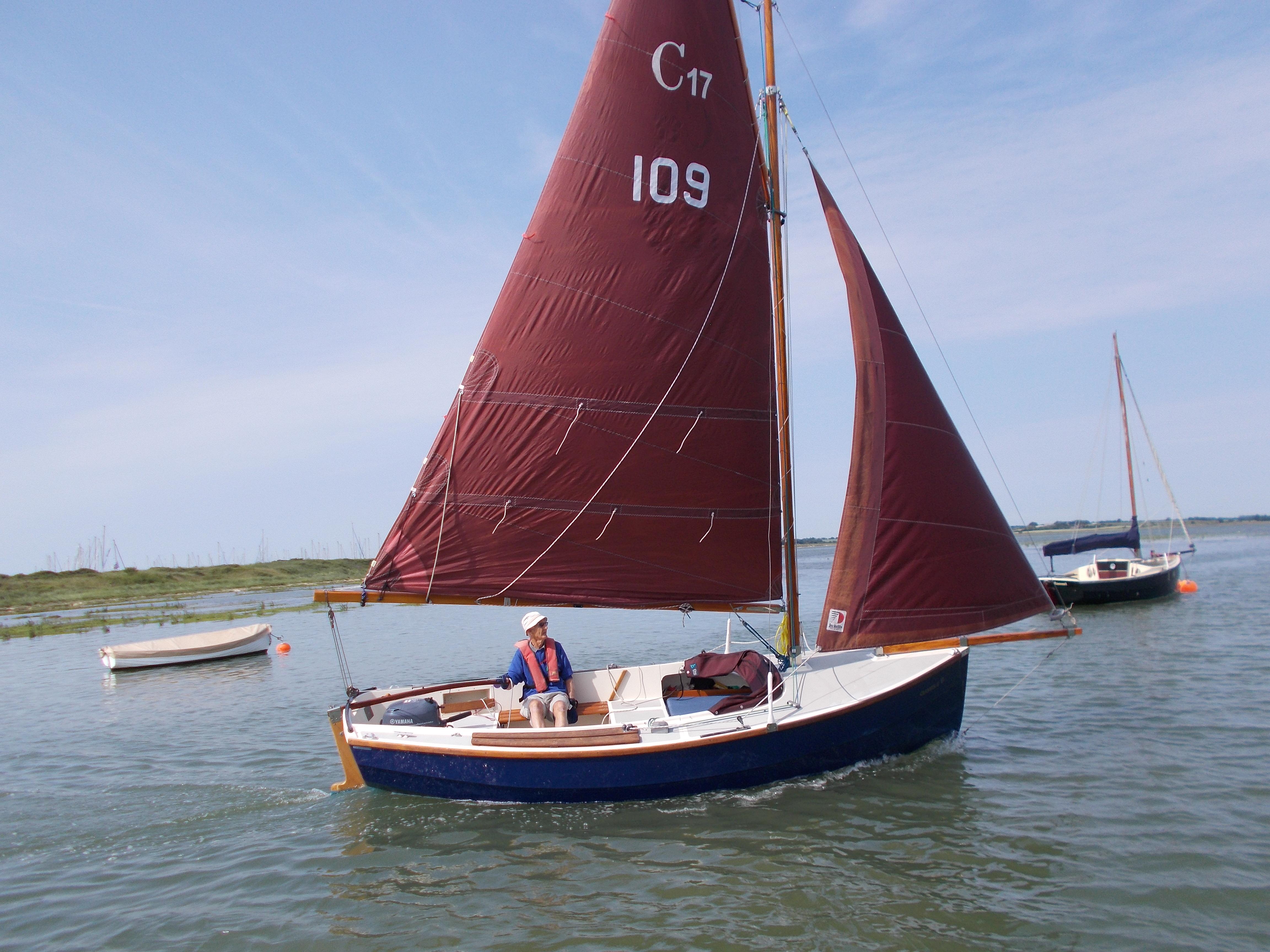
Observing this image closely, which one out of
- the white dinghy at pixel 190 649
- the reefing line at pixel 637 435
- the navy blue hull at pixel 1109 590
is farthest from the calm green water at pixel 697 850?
the navy blue hull at pixel 1109 590

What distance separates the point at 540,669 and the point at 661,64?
27.2 ft

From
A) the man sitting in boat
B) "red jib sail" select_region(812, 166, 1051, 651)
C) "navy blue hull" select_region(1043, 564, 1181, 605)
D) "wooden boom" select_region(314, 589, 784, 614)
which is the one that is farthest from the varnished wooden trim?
"navy blue hull" select_region(1043, 564, 1181, 605)

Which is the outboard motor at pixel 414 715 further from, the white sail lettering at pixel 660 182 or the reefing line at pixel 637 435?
the white sail lettering at pixel 660 182

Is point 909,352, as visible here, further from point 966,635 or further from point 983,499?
point 966,635

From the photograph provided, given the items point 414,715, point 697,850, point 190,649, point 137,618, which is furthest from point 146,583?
point 697,850

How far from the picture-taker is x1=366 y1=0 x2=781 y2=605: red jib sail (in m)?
10.1

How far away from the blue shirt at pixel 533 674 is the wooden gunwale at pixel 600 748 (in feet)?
4.28

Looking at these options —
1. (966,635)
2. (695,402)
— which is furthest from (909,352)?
(966,635)

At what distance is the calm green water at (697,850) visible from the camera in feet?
21.0

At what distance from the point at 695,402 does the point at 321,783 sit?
24.1 ft

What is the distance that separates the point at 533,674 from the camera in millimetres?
9898

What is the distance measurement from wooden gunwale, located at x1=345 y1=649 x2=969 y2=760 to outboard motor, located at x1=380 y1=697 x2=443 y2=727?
0.61 meters

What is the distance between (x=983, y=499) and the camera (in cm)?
1016

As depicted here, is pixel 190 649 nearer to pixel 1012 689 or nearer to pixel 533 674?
pixel 533 674
